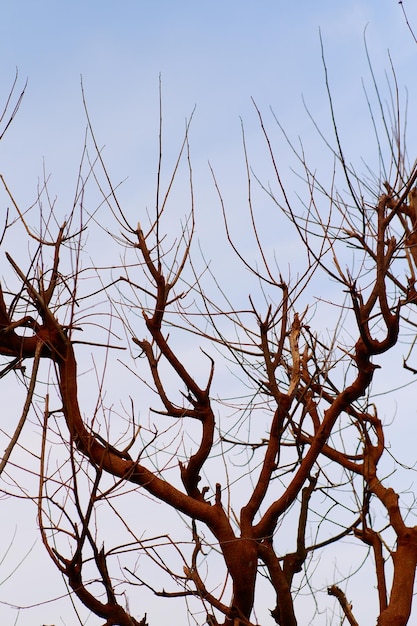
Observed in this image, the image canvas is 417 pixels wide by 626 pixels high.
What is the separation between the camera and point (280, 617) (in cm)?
371

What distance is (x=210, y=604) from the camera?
361 cm

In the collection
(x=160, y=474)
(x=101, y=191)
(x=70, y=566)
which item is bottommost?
(x=70, y=566)

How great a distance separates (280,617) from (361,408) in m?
1.69

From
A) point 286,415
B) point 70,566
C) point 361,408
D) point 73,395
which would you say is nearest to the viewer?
point 70,566

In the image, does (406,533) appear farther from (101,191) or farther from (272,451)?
(101,191)

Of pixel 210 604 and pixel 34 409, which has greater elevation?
pixel 34 409

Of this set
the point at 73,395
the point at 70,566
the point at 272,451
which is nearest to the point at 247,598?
the point at 272,451

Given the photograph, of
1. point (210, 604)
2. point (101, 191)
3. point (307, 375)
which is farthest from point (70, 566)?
point (307, 375)

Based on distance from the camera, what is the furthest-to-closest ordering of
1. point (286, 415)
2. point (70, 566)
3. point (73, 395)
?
1. point (286, 415)
2. point (73, 395)
3. point (70, 566)

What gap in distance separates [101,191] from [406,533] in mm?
2558

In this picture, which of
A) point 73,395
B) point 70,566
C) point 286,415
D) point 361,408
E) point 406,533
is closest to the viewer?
point 70,566

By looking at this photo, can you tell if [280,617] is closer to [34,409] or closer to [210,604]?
[210,604]

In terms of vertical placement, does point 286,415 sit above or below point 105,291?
below

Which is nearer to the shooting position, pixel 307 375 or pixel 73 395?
pixel 73 395
